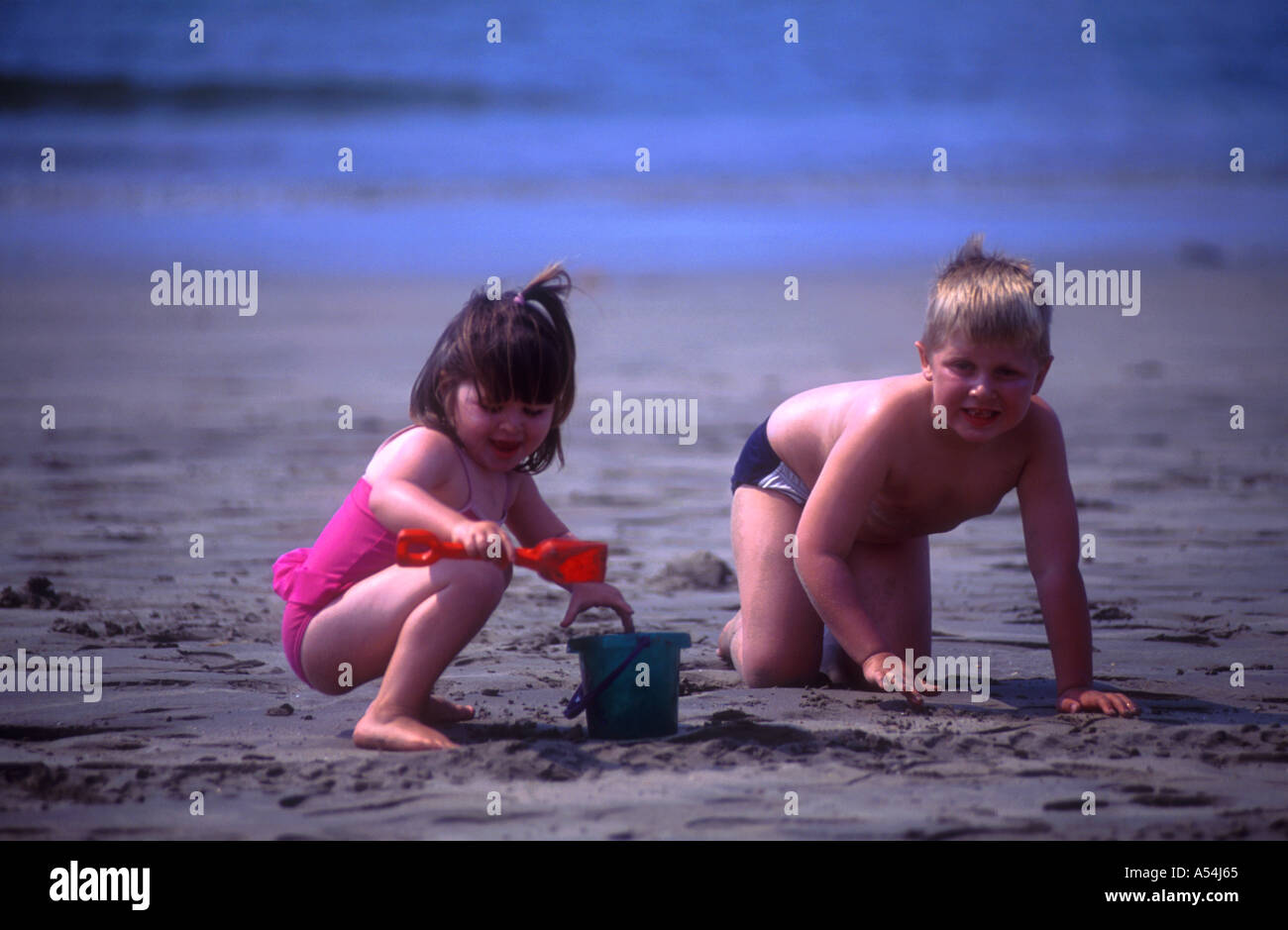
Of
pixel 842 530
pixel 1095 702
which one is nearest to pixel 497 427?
pixel 842 530

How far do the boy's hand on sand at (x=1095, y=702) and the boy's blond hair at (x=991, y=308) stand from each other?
84 centimetres

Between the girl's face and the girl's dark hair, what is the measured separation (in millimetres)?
23

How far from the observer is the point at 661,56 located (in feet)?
91.4

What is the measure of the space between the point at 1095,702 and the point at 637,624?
1580mm

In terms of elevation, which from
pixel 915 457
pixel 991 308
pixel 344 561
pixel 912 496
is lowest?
pixel 344 561

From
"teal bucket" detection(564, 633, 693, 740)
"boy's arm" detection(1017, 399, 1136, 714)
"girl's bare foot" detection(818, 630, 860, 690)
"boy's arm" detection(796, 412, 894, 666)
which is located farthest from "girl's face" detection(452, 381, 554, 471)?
"boy's arm" detection(1017, 399, 1136, 714)

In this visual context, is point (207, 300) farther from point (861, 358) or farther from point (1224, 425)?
point (1224, 425)

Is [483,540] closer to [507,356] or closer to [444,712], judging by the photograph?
[507,356]

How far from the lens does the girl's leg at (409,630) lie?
10.1ft

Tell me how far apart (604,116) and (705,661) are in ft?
73.4

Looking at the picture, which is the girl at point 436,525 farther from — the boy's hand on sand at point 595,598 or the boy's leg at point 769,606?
the boy's leg at point 769,606

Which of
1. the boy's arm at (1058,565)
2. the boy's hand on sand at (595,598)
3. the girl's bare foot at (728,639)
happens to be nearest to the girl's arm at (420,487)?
the boy's hand on sand at (595,598)

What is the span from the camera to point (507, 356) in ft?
10.5

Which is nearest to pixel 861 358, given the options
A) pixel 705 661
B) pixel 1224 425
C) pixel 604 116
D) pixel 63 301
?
pixel 1224 425
